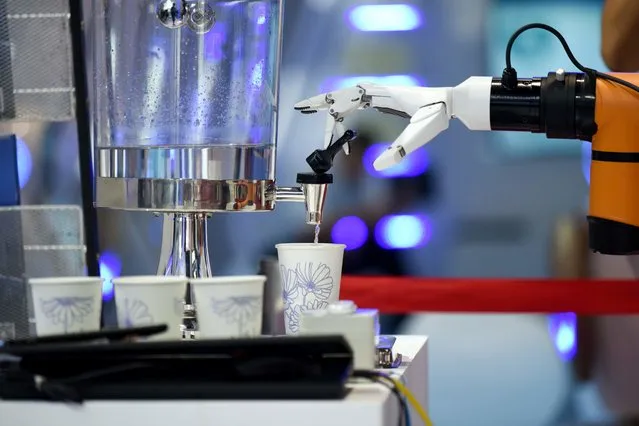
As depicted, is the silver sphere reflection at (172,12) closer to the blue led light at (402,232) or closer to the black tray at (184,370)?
the black tray at (184,370)

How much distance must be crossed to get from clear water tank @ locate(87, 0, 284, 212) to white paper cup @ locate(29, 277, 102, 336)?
43cm

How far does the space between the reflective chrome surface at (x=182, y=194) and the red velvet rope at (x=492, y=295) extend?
95cm

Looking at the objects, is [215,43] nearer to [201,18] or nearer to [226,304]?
[201,18]

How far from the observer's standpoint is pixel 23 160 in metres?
2.53

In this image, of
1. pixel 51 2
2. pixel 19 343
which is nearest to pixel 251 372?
pixel 19 343

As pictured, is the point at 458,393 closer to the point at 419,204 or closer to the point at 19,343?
the point at 419,204

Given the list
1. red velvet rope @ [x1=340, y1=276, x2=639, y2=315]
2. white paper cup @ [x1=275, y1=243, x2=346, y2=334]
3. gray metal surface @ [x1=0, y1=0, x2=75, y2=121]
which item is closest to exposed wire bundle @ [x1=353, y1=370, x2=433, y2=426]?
white paper cup @ [x1=275, y1=243, x2=346, y2=334]

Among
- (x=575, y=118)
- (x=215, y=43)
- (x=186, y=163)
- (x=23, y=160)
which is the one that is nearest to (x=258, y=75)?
(x=215, y=43)

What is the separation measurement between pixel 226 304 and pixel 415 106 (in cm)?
49

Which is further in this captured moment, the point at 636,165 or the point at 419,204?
the point at 419,204

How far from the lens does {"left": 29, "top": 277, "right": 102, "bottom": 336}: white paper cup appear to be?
1090 millimetres

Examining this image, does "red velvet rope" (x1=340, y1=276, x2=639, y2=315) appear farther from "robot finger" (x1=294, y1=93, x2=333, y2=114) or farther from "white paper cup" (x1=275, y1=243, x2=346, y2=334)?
"white paper cup" (x1=275, y1=243, x2=346, y2=334)

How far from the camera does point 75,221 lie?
250 cm

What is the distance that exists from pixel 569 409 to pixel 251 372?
5.21 ft
